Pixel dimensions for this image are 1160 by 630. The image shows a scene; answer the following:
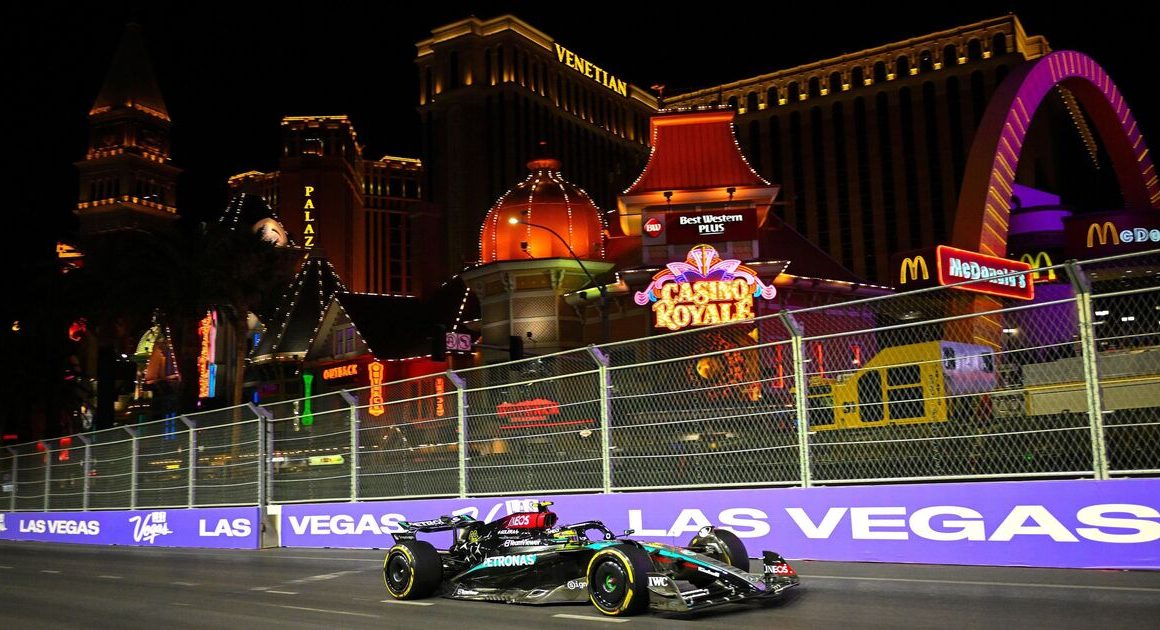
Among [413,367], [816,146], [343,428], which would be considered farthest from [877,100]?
[343,428]

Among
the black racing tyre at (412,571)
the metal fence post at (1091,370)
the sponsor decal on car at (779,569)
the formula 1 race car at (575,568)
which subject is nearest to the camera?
the formula 1 race car at (575,568)

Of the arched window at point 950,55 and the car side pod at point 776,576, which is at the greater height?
the arched window at point 950,55

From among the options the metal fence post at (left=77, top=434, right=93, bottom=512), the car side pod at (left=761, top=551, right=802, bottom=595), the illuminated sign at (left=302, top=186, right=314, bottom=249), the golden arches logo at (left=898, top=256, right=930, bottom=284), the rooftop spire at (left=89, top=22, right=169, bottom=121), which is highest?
the rooftop spire at (left=89, top=22, right=169, bottom=121)

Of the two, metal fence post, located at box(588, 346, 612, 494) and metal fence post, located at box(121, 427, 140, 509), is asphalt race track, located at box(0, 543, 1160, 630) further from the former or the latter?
metal fence post, located at box(121, 427, 140, 509)

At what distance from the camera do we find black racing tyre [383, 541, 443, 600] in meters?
9.85

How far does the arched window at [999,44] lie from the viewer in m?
99.7

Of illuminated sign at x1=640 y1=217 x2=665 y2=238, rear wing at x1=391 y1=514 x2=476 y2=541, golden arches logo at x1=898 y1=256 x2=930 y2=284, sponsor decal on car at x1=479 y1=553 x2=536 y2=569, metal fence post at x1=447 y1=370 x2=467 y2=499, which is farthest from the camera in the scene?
illuminated sign at x1=640 y1=217 x2=665 y2=238

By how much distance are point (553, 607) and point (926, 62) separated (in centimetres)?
10686

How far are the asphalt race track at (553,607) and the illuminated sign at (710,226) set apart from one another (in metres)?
25.9

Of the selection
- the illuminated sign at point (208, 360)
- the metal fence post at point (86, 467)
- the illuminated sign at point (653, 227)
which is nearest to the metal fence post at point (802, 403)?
the metal fence post at point (86, 467)

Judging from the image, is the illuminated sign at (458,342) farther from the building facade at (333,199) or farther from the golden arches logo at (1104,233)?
the building facade at (333,199)

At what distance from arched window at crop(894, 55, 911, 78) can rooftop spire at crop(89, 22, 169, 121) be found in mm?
93164

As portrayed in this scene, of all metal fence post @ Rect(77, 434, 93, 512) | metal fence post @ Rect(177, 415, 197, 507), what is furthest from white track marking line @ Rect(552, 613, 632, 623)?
metal fence post @ Rect(77, 434, 93, 512)

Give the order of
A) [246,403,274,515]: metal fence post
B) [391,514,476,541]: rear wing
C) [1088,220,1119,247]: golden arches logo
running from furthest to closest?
[1088,220,1119,247]: golden arches logo
[246,403,274,515]: metal fence post
[391,514,476,541]: rear wing
